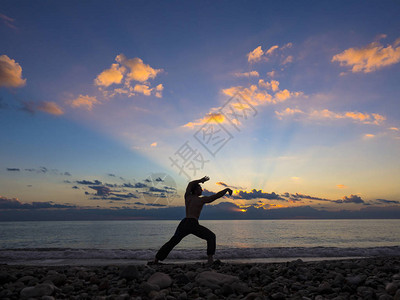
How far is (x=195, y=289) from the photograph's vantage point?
5.26m

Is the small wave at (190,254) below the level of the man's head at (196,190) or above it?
below

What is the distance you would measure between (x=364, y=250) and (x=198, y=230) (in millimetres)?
14415

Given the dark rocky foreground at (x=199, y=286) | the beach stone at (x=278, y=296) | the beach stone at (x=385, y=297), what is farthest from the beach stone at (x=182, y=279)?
the beach stone at (x=385, y=297)

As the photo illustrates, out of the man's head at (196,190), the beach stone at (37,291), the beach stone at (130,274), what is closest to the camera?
the beach stone at (37,291)

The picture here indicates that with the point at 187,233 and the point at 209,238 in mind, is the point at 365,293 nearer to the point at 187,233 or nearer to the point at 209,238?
the point at 209,238

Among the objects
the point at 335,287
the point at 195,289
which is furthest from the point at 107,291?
the point at 335,287

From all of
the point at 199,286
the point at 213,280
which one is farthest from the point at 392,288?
the point at 199,286

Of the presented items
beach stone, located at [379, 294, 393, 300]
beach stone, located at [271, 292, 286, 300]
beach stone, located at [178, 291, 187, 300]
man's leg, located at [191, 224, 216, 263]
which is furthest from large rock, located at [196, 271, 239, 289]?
beach stone, located at [379, 294, 393, 300]

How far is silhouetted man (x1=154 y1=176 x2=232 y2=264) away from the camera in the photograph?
8.33 meters

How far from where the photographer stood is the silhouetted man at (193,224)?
833 centimetres

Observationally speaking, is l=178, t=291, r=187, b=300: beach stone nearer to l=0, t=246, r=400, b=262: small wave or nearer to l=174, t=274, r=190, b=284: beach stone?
l=174, t=274, r=190, b=284: beach stone

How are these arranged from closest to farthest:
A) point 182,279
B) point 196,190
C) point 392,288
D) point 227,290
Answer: point 392,288, point 227,290, point 182,279, point 196,190

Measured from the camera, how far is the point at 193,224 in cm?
843

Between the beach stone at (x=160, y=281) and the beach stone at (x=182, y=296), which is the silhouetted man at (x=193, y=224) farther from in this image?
the beach stone at (x=182, y=296)
